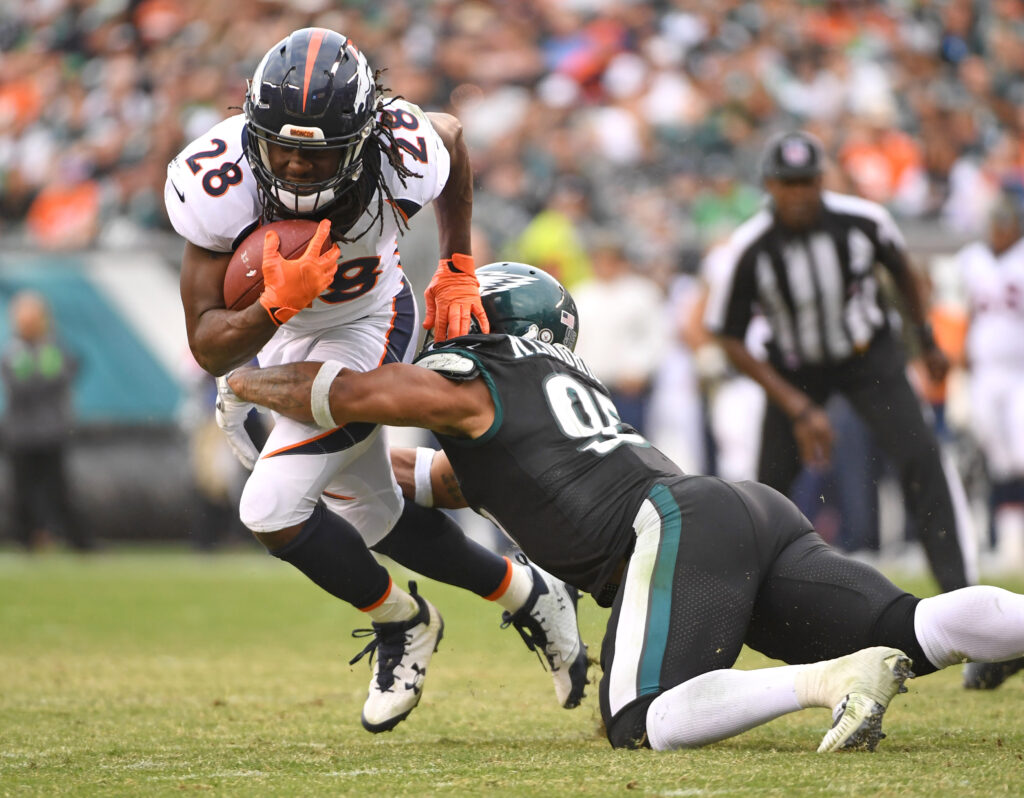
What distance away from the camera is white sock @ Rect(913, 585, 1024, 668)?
3096 mm

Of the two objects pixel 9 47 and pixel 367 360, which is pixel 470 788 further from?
pixel 9 47

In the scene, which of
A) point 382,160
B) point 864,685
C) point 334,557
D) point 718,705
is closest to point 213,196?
point 382,160

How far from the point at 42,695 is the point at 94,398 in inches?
255

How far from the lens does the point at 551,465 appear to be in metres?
3.35

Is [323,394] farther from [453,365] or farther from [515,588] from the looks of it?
[515,588]

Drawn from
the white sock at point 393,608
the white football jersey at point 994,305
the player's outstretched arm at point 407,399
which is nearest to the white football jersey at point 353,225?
the player's outstretched arm at point 407,399

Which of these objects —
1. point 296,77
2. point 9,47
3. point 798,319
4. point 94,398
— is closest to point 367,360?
point 296,77

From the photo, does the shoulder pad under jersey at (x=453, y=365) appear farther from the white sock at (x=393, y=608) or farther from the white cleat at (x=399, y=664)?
the white cleat at (x=399, y=664)

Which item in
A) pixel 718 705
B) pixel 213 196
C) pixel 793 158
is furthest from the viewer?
pixel 793 158

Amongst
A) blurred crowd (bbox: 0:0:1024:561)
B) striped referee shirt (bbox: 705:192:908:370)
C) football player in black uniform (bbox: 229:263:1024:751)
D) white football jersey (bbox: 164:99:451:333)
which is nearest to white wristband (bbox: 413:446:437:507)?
white football jersey (bbox: 164:99:451:333)

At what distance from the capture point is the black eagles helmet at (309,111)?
3477 millimetres

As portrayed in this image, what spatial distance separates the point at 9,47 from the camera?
14.6 m

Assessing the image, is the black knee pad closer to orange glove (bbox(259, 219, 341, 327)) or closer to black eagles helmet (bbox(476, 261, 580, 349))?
black eagles helmet (bbox(476, 261, 580, 349))

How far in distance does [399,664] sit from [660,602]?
108cm
